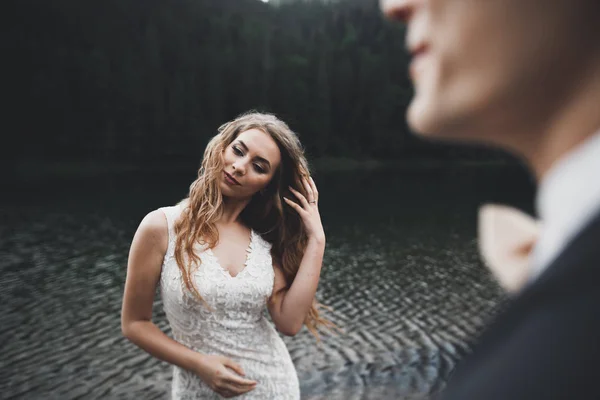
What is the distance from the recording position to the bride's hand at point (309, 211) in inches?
99.4

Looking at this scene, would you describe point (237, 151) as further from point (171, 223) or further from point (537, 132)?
point (537, 132)

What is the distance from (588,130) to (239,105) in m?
43.8

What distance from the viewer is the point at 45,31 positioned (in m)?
43.3

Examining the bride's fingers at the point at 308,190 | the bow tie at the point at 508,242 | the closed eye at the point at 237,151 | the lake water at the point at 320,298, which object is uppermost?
the closed eye at the point at 237,151

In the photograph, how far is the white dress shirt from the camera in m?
0.32

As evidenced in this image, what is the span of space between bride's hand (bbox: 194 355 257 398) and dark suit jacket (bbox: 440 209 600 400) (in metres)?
2.04

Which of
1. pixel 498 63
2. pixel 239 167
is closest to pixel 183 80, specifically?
pixel 239 167

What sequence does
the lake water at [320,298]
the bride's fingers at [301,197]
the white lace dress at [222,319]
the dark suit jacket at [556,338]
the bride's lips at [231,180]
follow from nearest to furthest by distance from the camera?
1. the dark suit jacket at [556,338]
2. the white lace dress at [222,319]
3. the bride's lips at [231,180]
4. the bride's fingers at [301,197]
5. the lake water at [320,298]

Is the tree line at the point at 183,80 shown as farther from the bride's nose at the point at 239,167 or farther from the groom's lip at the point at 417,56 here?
the groom's lip at the point at 417,56

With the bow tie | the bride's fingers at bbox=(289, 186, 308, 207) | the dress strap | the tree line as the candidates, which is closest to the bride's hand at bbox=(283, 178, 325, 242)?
the bride's fingers at bbox=(289, 186, 308, 207)

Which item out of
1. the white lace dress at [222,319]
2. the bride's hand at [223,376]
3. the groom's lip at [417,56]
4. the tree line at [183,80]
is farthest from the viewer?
the tree line at [183,80]

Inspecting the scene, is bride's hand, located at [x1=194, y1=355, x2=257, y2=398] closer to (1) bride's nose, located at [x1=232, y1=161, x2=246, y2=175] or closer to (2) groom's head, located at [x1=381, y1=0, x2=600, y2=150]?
(1) bride's nose, located at [x1=232, y1=161, x2=246, y2=175]

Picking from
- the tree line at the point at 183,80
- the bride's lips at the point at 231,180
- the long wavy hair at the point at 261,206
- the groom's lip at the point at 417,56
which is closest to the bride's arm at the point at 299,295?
the long wavy hair at the point at 261,206

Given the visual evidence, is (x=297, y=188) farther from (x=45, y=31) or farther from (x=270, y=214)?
(x=45, y=31)
